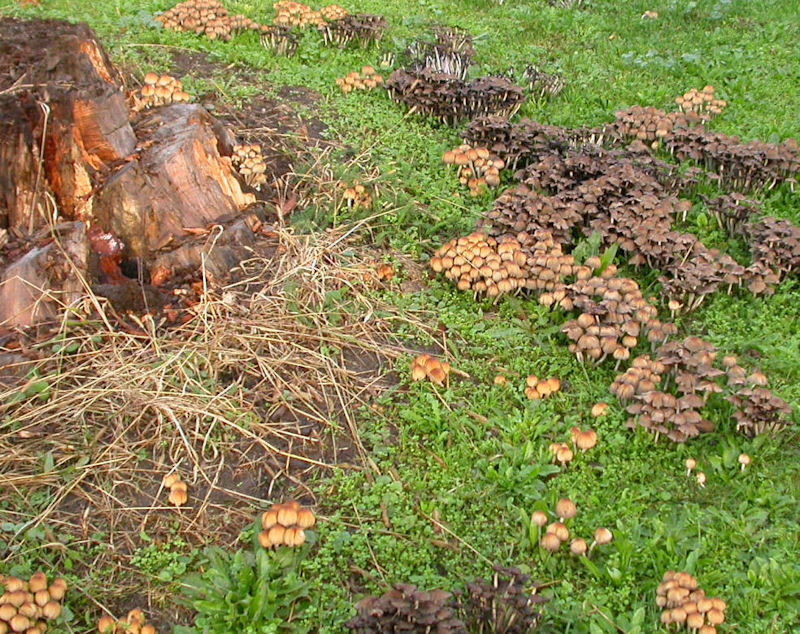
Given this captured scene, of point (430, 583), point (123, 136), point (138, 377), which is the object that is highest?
point (123, 136)

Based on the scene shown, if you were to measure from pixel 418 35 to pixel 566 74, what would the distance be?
185 centimetres

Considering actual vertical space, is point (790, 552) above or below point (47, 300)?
below

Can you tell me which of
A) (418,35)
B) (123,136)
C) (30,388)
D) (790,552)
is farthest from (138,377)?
(418,35)

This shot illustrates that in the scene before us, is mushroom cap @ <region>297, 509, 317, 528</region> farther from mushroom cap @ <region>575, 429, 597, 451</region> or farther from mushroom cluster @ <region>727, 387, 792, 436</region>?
mushroom cluster @ <region>727, 387, 792, 436</region>

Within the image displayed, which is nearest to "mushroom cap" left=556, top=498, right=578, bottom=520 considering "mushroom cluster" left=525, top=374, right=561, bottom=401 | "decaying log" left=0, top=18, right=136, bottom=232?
"mushroom cluster" left=525, top=374, right=561, bottom=401

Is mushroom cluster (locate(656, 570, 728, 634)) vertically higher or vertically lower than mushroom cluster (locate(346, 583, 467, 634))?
lower

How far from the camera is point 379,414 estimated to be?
5.23 meters

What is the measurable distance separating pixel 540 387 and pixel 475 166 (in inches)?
107

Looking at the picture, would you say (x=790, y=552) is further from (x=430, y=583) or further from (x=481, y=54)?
(x=481, y=54)

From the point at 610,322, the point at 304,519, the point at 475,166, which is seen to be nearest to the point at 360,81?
the point at 475,166

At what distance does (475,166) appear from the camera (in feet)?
24.2

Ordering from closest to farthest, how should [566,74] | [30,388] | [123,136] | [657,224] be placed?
1. [30,388]
2. [123,136]
3. [657,224]
4. [566,74]

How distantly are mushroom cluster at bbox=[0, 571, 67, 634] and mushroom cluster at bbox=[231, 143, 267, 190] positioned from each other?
11.9 feet

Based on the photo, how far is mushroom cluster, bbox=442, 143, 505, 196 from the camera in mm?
7301
